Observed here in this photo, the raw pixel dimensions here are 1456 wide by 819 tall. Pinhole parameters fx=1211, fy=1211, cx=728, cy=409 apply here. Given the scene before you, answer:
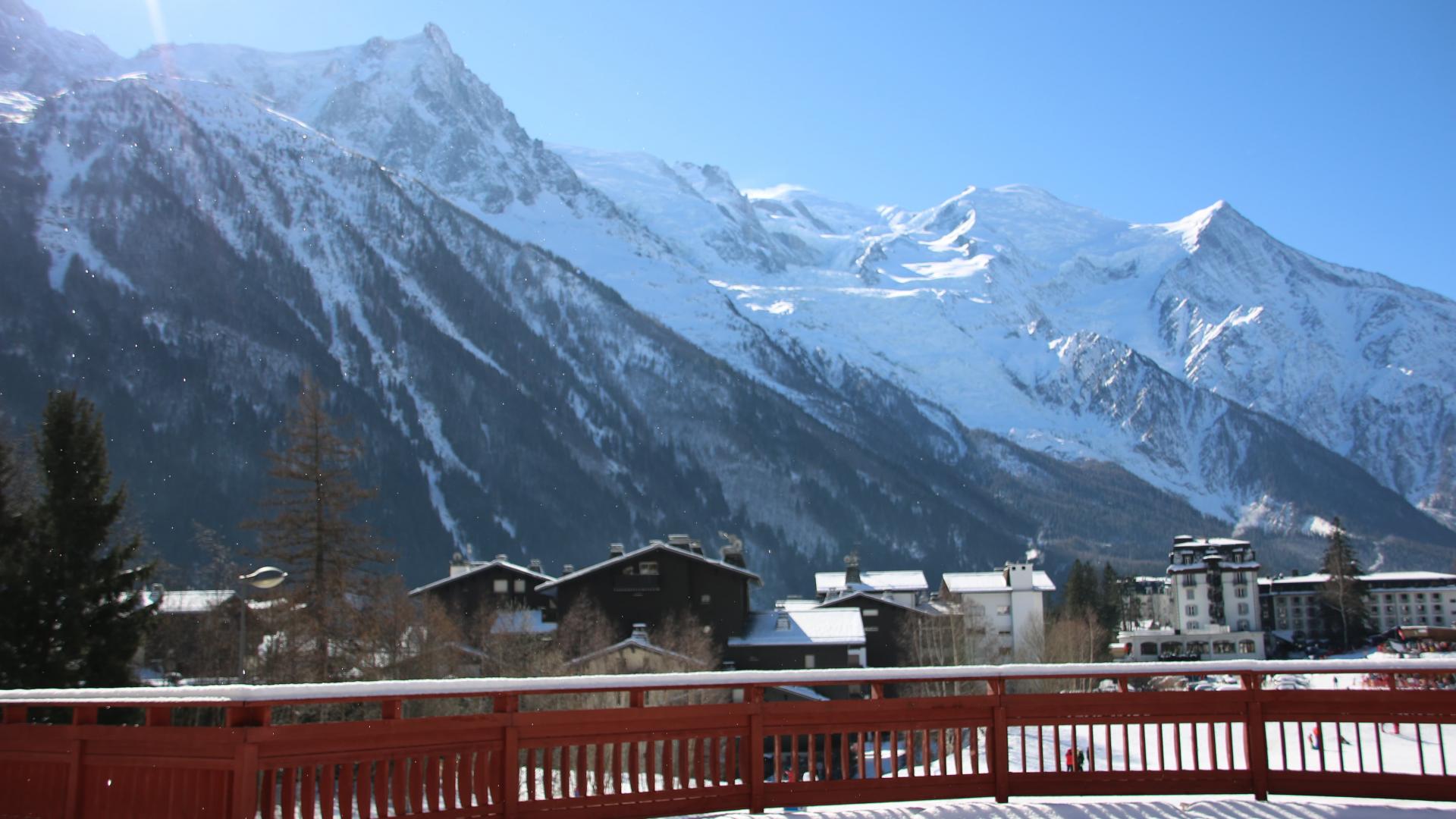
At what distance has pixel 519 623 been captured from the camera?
55594mm

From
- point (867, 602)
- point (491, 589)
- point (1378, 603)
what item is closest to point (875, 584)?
point (867, 602)

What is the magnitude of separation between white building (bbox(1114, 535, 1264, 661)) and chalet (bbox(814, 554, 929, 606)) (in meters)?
19.7

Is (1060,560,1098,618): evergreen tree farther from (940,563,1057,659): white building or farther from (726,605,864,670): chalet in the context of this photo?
(726,605,864,670): chalet

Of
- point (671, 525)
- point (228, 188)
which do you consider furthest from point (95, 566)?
point (228, 188)

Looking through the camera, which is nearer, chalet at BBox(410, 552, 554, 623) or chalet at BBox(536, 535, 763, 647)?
chalet at BBox(536, 535, 763, 647)

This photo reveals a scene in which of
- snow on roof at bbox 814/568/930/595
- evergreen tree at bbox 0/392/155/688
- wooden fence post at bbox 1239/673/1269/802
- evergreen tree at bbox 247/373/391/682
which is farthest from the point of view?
snow on roof at bbox 814/568/930/595

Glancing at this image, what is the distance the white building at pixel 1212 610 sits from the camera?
364 feet

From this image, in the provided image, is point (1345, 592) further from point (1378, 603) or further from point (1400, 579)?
point (1400, 579)

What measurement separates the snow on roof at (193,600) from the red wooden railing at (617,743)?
5675 cm

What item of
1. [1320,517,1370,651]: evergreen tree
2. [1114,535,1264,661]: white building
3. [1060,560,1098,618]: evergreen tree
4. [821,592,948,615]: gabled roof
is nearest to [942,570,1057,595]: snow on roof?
[1060,560,1098,618]: evergreen tree

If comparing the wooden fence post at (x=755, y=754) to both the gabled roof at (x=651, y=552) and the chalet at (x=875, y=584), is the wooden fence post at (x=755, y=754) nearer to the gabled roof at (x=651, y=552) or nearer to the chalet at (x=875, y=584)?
the gabled roof at (x=651, y=552)

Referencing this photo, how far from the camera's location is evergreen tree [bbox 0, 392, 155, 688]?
927 inches

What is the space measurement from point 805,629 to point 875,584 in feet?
149

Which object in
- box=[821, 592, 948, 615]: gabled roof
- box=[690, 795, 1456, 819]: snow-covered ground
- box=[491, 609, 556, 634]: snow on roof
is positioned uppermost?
box=[821, 592, 948, 615]: gabled roof
